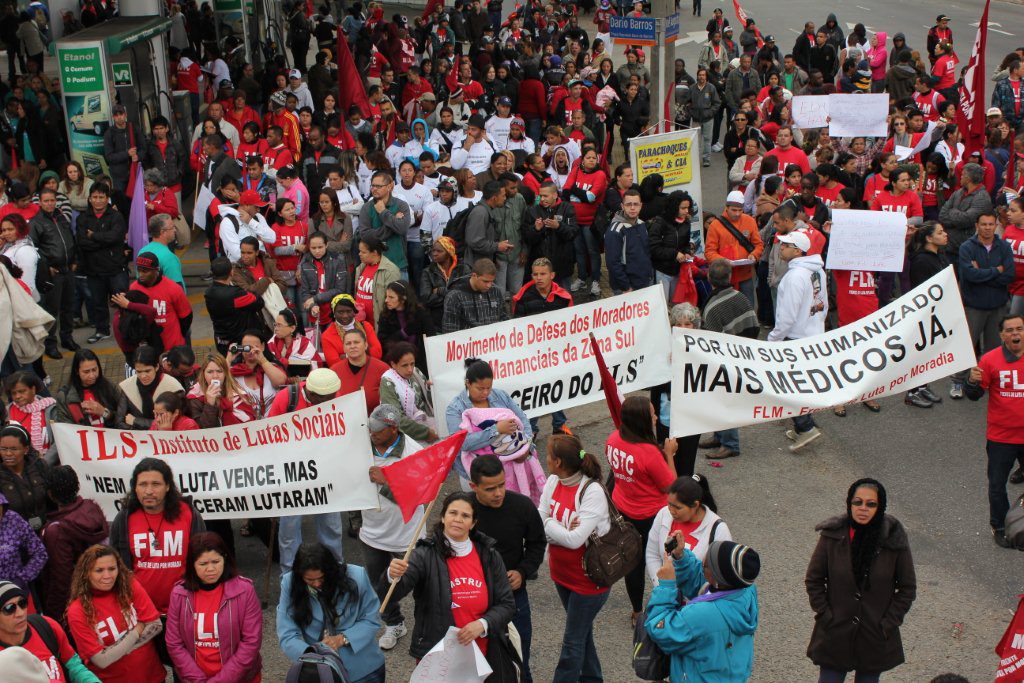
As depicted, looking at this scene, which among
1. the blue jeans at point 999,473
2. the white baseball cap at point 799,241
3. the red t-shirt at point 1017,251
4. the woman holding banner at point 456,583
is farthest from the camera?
the red t-shirt at point 1017,251

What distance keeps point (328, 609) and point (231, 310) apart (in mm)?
4817

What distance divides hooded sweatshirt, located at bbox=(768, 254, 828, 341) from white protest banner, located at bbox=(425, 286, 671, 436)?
51.4 inches

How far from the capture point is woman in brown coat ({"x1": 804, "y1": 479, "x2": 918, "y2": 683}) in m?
6.06

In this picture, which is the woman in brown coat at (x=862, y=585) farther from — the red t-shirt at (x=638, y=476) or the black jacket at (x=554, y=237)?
the black jacket at (x=554, y=237)

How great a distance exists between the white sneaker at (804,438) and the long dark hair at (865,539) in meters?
3.99

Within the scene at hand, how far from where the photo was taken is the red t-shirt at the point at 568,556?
261 inches

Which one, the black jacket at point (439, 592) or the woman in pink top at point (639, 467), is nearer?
the black jacket at point (439, 592)

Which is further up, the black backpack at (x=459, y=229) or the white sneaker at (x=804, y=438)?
the black backpack at (x=459, y=229)

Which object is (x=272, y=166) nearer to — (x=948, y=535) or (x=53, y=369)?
(x=53, y=369)

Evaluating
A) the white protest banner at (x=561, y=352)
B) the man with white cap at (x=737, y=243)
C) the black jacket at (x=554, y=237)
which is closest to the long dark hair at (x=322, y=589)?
the white protest banner at (x=561, y=352)

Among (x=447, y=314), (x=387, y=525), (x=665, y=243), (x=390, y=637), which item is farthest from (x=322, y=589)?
(x=665, y=243)

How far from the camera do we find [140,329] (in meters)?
10.2

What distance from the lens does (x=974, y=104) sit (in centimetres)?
1398

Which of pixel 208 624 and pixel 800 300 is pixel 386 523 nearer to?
pixel 208 624
